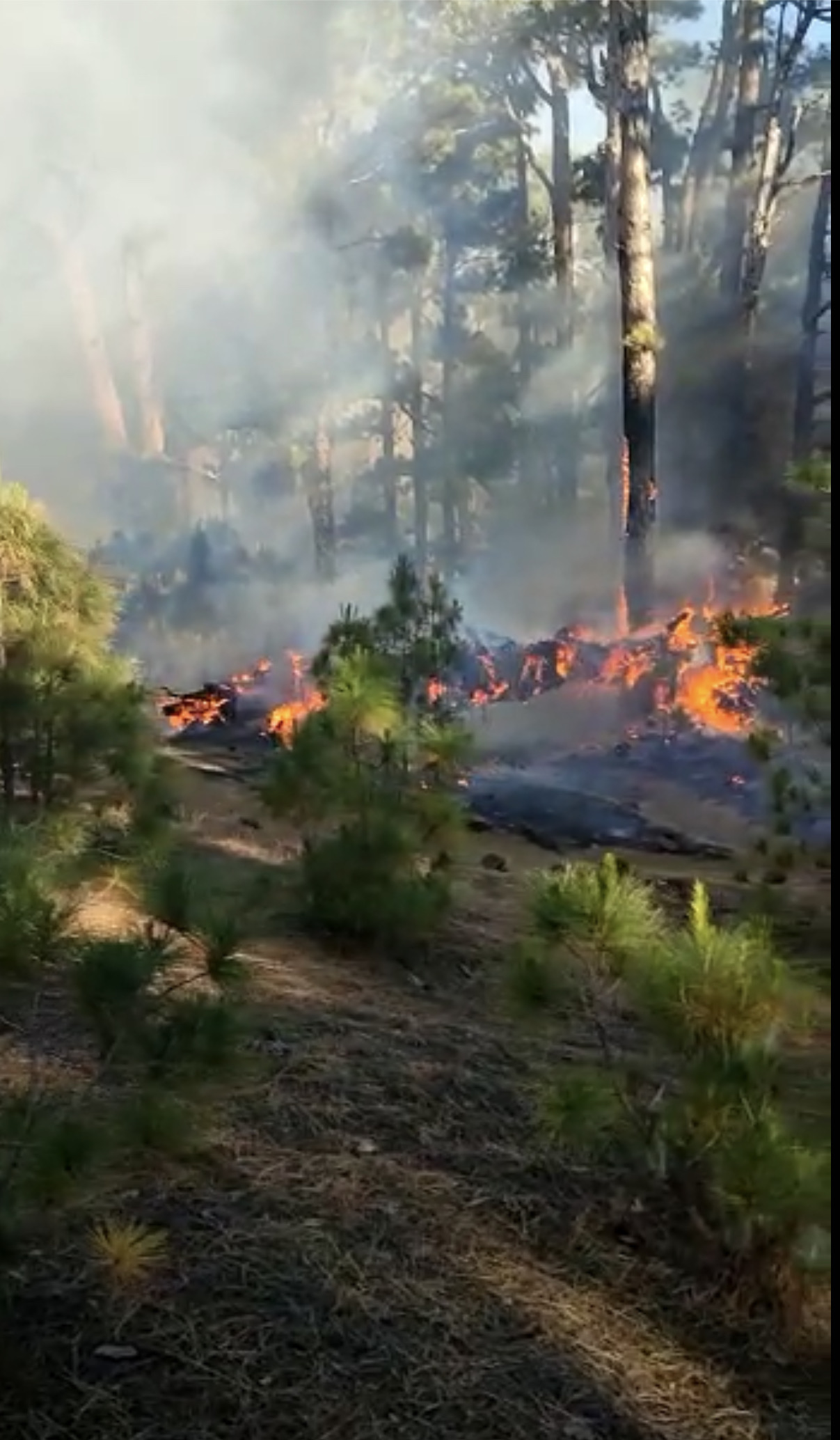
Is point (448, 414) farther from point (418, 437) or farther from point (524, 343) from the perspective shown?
point (524, 343)

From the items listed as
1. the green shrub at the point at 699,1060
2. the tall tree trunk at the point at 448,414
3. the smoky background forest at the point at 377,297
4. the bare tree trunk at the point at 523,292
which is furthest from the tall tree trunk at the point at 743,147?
the green shrub at the point at 699,1060

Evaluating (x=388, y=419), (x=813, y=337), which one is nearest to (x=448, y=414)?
(x=388, y=419)

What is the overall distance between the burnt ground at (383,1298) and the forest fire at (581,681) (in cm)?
515

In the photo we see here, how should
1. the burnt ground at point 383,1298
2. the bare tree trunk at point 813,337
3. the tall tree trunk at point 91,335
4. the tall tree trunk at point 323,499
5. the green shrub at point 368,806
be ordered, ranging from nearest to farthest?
the burnt ground at point 383,1298 < the green shrub at point 368,806 < the bare tree trunk at point 813,337 < the tall tree trunk at point 91,335 < the tall tree trunk at point 323,499

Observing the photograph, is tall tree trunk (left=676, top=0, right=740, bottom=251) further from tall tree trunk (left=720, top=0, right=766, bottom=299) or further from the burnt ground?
the burnt ground

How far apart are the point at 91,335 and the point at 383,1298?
1365 cm

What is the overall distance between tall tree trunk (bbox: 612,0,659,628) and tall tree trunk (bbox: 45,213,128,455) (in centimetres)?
665

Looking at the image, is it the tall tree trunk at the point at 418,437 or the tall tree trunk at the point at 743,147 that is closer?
the tall tree trunk at the point at 743,147

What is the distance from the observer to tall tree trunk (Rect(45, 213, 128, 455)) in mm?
13722

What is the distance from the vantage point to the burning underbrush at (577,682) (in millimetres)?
8531

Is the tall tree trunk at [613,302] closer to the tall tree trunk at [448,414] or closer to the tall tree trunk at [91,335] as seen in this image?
the tall tree trunk at [448,414]

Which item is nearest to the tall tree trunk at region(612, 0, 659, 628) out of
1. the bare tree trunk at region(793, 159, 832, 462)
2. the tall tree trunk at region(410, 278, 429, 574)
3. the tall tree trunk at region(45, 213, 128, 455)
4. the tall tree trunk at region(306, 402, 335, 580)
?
the bare tree trunk at region(793, 159, 832, 462)

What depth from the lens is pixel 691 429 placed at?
536 inches

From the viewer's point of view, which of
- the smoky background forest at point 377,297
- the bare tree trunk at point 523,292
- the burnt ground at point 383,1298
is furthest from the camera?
the bare tree trunk at point 523,292
